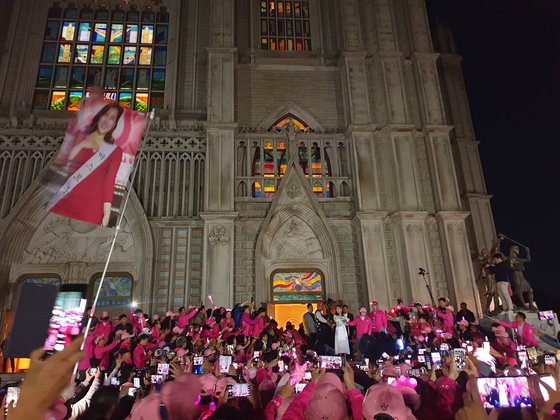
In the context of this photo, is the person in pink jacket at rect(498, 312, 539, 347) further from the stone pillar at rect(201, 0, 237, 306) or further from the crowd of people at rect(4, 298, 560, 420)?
the stone pillar at rect(201, 0, 237, 306)

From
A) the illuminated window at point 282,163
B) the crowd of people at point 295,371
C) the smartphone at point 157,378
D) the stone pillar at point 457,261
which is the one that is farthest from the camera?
the illuminated window at point 282,163

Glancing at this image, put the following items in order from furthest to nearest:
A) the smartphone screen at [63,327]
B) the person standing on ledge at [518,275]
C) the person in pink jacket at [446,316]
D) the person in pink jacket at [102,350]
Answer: the person standing on ledge at [518,275]
the person in pink jacket at [446,316]
the person in pink jacket at [102,350]
the smartphone screen at [63,327]

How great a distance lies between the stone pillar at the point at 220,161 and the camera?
14.1 metres

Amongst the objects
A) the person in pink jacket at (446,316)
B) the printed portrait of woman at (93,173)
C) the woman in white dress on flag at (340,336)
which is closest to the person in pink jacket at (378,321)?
the woman in white dress on flag at (340,336)

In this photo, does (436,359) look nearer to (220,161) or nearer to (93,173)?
(93,173)

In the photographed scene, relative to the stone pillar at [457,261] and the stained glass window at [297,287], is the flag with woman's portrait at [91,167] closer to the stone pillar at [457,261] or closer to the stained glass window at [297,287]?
the stained glass window at [297,287]

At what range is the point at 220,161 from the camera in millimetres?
15633

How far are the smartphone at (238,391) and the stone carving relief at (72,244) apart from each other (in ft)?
40.3

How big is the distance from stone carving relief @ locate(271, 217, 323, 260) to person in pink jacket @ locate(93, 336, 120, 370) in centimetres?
715

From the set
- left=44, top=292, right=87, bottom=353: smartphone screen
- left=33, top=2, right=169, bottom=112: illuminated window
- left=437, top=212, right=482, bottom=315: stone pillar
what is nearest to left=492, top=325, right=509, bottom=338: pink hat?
left=437, top=212, right=482, bottom=315: stone pillar

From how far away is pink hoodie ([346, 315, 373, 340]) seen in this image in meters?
11.1

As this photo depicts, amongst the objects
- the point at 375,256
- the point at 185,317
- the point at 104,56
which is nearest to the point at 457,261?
the point at 375,256

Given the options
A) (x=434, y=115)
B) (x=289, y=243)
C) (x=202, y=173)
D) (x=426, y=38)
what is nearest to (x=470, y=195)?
(x=434, y=115)

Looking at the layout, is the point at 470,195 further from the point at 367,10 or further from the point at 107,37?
the point at 107,37
